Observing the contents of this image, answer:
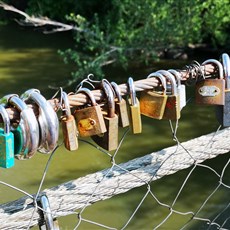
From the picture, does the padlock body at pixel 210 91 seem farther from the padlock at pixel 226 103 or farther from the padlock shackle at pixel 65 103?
the padlock shackle at pixel 65 103

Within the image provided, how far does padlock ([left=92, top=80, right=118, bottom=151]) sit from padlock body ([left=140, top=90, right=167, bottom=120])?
9 cm

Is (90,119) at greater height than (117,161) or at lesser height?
greater

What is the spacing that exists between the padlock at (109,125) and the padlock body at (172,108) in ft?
0.44

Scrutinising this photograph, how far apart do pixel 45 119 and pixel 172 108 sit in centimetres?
34

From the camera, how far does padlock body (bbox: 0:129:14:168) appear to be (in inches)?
34.4

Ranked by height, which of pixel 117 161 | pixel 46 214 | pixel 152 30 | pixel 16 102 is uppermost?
pixel 152 30

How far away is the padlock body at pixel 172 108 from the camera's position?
3.67 feet

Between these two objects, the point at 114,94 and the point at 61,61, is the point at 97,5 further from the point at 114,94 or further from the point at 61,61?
the point at 114,94

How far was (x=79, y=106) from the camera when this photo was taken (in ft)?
3.30

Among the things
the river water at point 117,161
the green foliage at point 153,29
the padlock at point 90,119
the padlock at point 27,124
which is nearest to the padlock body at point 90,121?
the padlock at point 90,119

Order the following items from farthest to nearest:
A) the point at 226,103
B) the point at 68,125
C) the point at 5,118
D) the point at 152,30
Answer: the point at 152,30, the point at 226,103, the point at 68,125, the point at 5,118

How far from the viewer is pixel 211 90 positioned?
46.9 inches

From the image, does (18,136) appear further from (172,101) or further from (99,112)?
(172,101)

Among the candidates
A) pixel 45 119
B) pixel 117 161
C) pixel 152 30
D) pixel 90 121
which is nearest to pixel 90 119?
pixel 90 121
